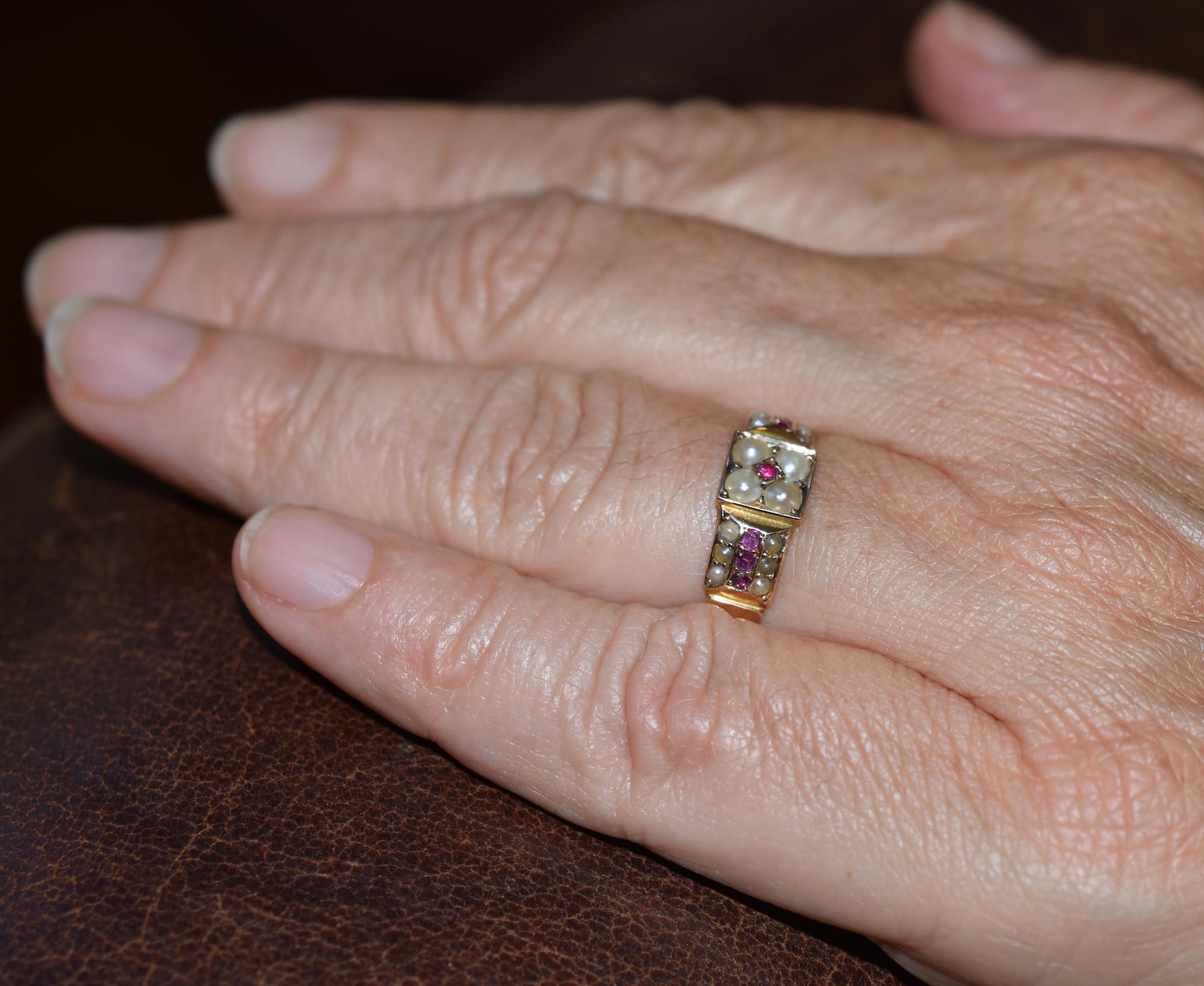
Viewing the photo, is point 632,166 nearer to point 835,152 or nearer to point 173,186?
point 835,152

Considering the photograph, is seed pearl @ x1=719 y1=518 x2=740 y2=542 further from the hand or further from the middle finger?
the middle finger

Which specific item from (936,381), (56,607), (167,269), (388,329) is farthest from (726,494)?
(167,269)

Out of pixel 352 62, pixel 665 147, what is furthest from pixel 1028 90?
pixel 352 62

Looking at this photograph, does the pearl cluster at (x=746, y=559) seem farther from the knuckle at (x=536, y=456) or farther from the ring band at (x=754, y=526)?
the knuckle at (x=536, y=456)

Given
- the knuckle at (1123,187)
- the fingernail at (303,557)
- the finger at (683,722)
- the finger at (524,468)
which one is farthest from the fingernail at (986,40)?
the fingernail at (303,557)

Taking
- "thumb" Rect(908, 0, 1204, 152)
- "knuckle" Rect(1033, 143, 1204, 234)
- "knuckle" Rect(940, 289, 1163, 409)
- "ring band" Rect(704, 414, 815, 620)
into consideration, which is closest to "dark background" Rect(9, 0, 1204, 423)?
"thumb" Rect(908, 0, 1204, 152)

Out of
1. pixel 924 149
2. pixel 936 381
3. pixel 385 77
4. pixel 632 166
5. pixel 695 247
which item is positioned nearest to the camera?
pixel 936 381

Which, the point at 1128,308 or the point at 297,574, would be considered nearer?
the point at 297,574
